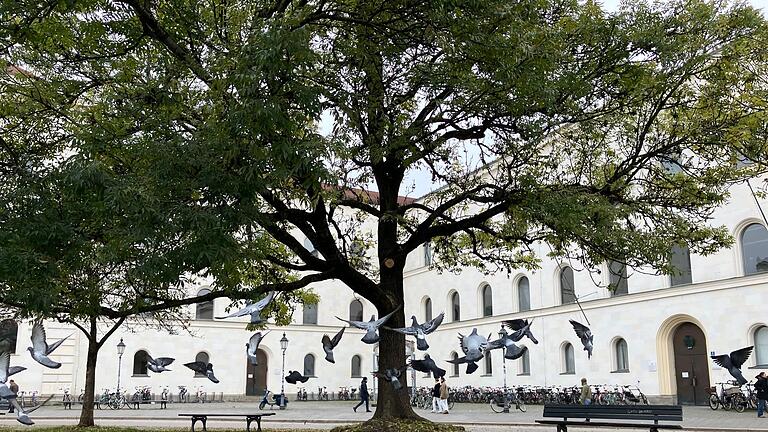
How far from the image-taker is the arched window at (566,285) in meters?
39.9

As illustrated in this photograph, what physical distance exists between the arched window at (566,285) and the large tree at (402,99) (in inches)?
916

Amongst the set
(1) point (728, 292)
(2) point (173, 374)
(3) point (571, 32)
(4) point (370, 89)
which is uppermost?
(3) point (571, 32)

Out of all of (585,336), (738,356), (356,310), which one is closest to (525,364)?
(356,310)

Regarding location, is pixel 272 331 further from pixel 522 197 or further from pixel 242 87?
pixel 242 87

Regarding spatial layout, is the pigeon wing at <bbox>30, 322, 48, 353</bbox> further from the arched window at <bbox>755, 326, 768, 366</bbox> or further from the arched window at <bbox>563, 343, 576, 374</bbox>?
the arched window at <bbox>563, 343, 576, 374</bbox>

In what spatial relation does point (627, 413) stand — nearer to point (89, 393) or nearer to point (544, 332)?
point (89, 393)

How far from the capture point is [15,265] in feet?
27.6

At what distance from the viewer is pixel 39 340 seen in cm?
1505

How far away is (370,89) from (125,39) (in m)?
4.11

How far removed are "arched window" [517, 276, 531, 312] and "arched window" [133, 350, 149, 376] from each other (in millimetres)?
23671

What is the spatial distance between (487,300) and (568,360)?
9.04m

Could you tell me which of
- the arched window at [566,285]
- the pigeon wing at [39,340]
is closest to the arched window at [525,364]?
the arched window at [566,285]

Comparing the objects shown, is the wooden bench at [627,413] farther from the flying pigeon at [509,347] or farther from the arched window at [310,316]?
the arched window at [310,316]

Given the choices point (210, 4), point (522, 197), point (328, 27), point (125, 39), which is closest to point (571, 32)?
point (522, 197)
